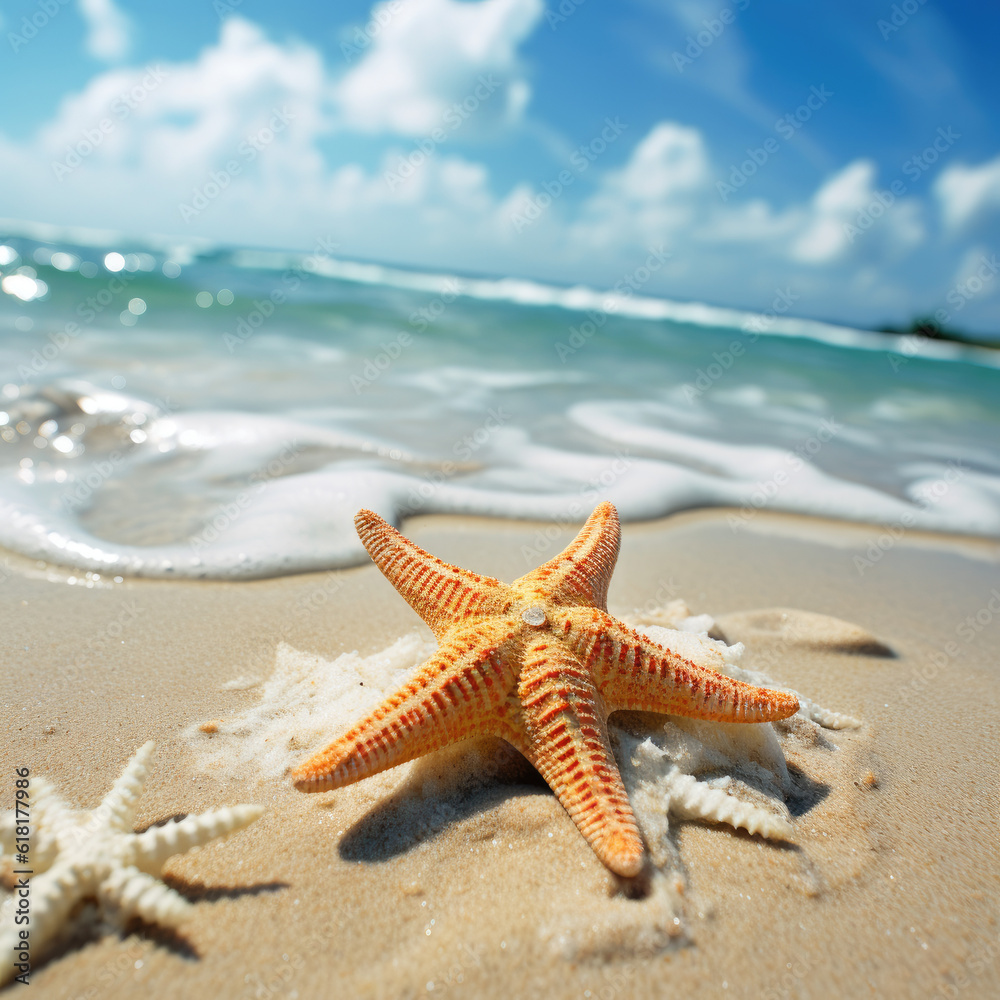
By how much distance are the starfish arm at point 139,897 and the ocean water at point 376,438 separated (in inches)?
92.6

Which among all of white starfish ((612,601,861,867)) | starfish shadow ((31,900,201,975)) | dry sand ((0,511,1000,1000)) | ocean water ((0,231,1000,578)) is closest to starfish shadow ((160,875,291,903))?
dry sand ((0,511,1000,1000))

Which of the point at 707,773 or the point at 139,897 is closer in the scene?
the point at 139,897

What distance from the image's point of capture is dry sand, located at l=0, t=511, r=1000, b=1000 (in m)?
1.85

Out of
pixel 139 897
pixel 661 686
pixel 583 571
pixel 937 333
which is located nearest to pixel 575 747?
pixel 661 686

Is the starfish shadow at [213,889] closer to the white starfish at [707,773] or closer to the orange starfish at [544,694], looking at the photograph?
the orange starfish at [544,694]

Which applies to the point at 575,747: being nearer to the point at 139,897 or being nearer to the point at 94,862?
the point at 139,897

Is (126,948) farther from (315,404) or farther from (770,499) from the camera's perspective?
(315,404)

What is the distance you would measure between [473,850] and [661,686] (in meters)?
0.81

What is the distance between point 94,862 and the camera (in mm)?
1781

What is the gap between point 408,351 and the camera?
42.1 feet

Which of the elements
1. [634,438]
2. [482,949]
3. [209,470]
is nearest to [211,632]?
[482,949]

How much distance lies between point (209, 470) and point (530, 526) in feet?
8.93

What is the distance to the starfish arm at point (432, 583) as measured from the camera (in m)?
2.54

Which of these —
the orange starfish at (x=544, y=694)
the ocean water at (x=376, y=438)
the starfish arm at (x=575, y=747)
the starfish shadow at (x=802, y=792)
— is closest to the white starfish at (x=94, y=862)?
the orange starfish at (x=544, y=694)
